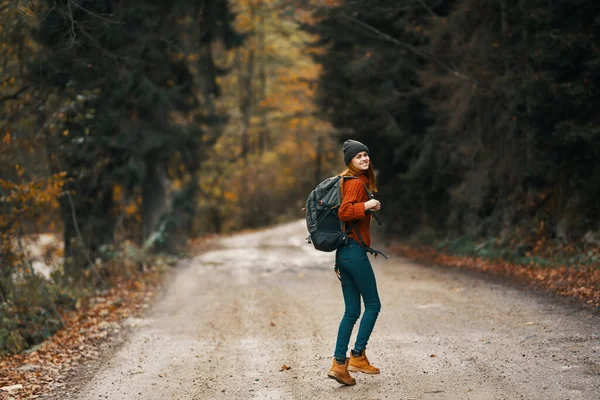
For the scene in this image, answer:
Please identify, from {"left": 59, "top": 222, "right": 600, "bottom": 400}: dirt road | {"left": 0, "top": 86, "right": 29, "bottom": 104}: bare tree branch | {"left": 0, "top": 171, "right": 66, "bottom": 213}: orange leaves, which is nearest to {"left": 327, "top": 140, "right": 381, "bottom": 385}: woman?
{"left": 59, "top": 222, "right": 600, "bottom": 400}: dirt road

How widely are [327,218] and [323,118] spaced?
1810 cm

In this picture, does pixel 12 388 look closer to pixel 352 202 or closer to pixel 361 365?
pixel 361 365

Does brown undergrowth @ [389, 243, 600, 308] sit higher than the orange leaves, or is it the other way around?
the orange leaves

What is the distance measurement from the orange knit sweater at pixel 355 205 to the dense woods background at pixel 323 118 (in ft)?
15.1

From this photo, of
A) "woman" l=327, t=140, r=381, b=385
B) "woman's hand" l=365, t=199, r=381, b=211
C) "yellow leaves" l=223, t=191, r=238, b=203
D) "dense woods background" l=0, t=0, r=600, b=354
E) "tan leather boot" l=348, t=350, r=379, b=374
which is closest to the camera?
"woman's hand" l=365, t=199, r=381, b=211

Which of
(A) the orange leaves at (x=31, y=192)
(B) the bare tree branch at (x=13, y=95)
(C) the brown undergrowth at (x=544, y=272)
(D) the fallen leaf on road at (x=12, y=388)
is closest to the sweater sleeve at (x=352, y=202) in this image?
(D) the fallen leaf on road at (x=12, y=388)

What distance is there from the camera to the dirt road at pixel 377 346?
21.4ft

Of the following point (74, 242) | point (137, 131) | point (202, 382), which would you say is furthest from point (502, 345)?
point (137, 131)

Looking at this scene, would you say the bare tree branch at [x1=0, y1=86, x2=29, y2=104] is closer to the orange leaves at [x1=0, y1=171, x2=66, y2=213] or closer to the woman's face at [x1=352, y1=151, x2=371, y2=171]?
the orange leaves at [x1=0, y1=171, x2=66, y2=213]

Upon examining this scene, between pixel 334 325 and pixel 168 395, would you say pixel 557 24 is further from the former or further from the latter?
pixel 168 395

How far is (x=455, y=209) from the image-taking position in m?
19.3

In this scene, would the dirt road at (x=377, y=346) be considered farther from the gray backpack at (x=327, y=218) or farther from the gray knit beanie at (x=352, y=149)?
the gray knit beanie at (x=352, y=149)

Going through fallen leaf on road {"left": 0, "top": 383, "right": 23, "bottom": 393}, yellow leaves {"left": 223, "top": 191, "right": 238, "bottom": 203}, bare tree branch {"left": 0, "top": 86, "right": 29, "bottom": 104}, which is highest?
bare tree branch {"left": 0, "top": 86, "right": 29, "bottom": 104}

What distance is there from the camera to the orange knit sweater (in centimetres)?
626
